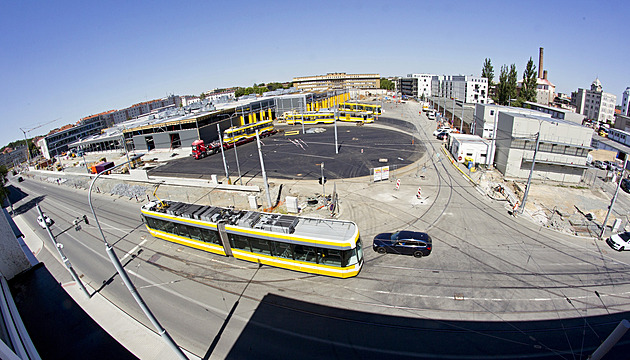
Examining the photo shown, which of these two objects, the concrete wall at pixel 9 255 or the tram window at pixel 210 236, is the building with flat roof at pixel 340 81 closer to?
the tram window at pixel 210 236

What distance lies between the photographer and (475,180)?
32.1 metres

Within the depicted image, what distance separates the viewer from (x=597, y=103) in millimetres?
93375

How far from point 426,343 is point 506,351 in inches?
124

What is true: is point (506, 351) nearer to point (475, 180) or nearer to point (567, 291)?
point (567, 291)

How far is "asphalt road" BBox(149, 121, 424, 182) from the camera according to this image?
3709cm

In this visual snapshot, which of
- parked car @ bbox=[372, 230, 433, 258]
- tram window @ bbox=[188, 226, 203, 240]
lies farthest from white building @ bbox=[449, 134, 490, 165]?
tram window @ bbox=[188, 226, 203, 240]

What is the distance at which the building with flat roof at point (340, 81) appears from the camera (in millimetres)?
157125

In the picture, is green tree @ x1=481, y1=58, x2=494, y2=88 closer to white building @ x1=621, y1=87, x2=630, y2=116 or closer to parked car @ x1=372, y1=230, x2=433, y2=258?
white building @ x1=621, y1=87, x2=630, y2=116

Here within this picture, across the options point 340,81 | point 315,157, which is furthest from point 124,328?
point 340,81

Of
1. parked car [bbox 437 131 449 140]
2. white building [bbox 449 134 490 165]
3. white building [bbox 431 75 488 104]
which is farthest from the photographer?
white building [bbox 431 75 488 104]

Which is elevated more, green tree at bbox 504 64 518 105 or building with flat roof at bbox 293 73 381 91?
building with flat roof at bbox 293 73 381 91

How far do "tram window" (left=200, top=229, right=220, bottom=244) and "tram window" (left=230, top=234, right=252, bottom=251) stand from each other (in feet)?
3.81

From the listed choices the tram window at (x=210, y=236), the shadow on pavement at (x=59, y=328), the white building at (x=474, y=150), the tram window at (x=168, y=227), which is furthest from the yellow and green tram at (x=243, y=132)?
Answer: the shadow on pavement at (x=59, y=328)

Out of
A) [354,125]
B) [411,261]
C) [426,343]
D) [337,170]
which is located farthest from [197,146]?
[426,343]
